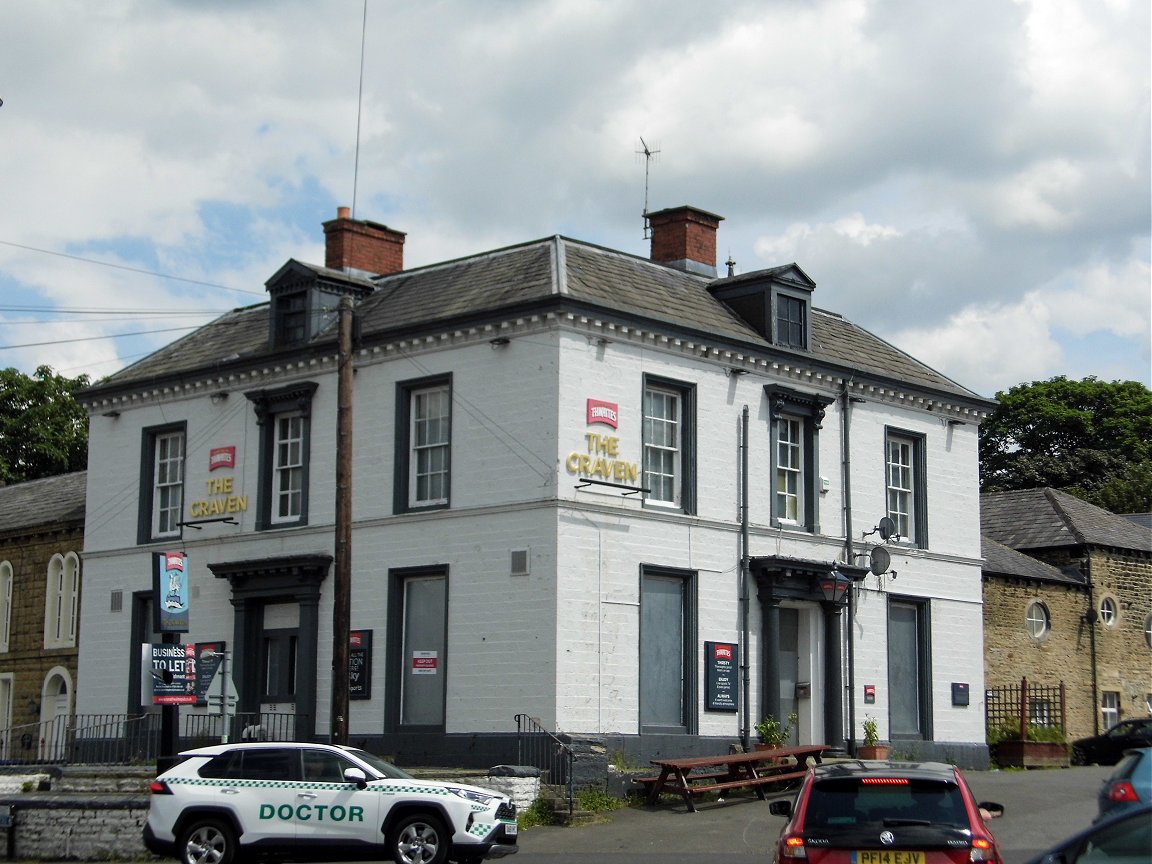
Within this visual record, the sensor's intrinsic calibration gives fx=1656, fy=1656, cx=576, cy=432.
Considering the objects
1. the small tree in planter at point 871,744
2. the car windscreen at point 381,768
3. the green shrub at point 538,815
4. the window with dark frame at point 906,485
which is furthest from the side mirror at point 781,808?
the window with dark frame at point 906,485

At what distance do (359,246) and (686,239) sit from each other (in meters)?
6.80

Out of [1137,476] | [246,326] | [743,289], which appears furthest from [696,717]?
[1137,476]

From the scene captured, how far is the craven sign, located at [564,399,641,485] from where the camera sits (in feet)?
88.9

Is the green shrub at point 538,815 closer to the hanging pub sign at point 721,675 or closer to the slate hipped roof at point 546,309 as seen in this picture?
the hanging pub sign at point 721,675

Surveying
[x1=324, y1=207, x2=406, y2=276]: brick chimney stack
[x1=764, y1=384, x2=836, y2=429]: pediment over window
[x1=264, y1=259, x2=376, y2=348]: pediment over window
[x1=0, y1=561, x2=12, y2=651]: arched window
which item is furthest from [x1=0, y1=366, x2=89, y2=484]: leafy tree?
[x1=764, y1=384, x2=836, y2=429]: pediment over window

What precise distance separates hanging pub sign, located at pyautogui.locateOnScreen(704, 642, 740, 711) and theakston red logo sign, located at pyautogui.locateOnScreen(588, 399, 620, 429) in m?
4.23

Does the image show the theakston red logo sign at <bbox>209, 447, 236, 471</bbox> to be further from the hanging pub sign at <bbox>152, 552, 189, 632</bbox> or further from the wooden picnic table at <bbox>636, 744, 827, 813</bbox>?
the wooden picnic table at <bbox>636, 744, 827, 813</bbox>

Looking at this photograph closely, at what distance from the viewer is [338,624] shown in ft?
79.2

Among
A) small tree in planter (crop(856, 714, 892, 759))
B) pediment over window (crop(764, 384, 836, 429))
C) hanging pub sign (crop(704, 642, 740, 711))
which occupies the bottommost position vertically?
small tree in planter (crop(856, 714, 892, 759))

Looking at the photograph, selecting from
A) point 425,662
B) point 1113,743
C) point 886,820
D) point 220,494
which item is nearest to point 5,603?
point 220,494

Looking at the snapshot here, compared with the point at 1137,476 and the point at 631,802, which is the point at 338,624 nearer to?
the point at 631,802

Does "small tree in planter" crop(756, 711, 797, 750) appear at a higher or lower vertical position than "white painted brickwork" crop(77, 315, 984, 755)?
lower

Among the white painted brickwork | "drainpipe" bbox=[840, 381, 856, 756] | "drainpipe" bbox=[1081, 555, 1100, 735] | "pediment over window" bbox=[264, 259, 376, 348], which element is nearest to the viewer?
the white painted brickwork

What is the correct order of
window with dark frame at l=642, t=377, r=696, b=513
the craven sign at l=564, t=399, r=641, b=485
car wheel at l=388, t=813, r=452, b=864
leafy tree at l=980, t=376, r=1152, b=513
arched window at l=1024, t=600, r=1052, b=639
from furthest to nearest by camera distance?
leafy tree at l=980, t=376, r=1152, b=513
arched window at l=1024, t=600, r=1052, b=639
window with dark frame at l=642, t=377, r=696, b=513
the craven sign at l=564, t=399, r=641, b=485
car wheel at l=388, t=813, r=452, b=864
